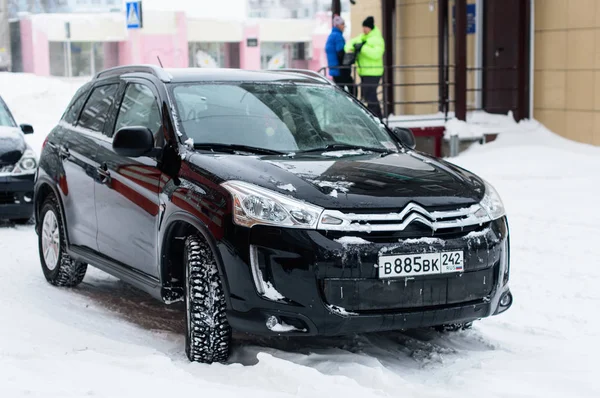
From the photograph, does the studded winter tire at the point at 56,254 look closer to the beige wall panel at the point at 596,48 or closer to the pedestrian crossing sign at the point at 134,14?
the beige wall panel at the point at 596,48

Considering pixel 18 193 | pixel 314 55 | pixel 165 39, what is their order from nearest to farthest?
pixel 18 193 → pixel 165 39 → pixel 314 55

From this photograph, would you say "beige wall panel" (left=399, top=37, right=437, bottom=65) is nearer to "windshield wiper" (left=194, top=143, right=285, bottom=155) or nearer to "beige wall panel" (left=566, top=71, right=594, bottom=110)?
"beige wall panel" (left=566, top=71, right=594, bottom=110)

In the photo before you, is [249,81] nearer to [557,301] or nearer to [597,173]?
[557,301]

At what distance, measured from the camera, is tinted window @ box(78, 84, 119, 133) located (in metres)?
6.89

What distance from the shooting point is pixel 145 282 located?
19.3ft

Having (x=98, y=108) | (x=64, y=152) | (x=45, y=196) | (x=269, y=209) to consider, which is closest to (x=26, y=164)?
(x=45, y=196)

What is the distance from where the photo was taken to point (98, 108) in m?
7.09

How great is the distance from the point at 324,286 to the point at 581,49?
1097cm

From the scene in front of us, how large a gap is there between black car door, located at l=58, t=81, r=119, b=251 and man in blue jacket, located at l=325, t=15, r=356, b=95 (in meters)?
9.08

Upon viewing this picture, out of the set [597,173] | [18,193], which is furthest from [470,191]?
[597,173]

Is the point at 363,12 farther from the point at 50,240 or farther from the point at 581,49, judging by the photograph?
the point at 50,240

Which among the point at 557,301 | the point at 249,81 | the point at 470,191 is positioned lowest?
the point at 557,301

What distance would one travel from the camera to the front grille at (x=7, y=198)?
10.7 meters

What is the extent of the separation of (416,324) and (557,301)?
6.68 ft
